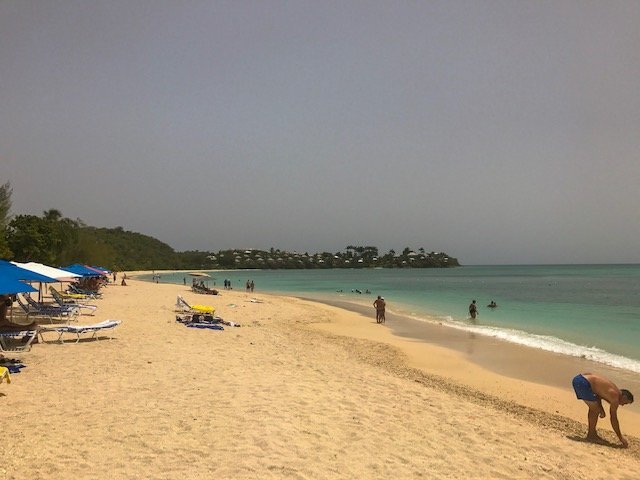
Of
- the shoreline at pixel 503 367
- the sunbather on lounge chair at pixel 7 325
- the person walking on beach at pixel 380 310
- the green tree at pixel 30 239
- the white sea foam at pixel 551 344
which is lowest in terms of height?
the white sea foam at pixel 551 344

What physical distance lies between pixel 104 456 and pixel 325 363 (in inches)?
235

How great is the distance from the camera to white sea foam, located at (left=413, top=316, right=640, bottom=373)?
13.2 m

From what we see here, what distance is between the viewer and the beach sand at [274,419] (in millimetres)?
4770

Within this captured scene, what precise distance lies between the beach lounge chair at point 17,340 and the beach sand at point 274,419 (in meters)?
0.28

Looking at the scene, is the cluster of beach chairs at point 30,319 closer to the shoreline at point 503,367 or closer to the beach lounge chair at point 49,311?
the beach lounge chair at point 49,311

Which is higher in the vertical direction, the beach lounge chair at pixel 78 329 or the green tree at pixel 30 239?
the green tree at pixel 30 239

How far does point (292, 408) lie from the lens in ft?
21.3

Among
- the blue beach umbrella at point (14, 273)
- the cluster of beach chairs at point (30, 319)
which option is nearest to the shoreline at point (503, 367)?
the cluster of beach chairs at point (30, 319)

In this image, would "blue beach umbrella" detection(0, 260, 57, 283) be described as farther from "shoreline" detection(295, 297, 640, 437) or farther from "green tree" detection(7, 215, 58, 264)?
"green tree" detection(7, 215, 58, 264)

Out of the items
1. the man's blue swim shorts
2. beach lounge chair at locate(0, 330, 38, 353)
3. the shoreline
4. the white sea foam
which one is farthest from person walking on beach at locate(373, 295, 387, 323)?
the man's blue swim shorts

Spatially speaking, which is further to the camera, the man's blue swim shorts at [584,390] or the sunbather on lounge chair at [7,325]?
the sunbather on lounge chair at [7,325]

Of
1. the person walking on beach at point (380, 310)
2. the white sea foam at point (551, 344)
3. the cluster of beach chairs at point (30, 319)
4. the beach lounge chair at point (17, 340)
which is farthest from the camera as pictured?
the person walking on beach at point (380, 310)

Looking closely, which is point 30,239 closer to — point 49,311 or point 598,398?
point 49,311

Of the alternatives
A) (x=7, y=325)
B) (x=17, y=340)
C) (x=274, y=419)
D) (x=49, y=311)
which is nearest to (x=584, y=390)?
(x=274, y=419)
